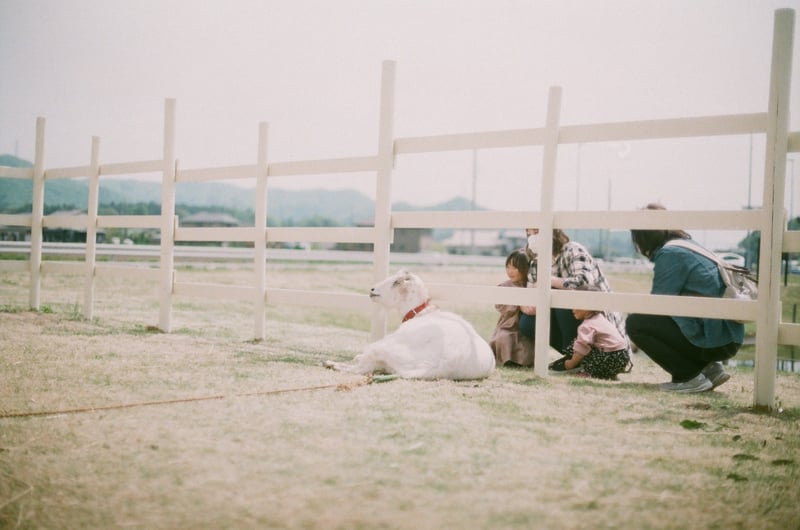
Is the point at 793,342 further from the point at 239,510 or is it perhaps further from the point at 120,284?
the point at 120,284

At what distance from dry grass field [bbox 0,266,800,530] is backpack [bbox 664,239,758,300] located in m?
0.65

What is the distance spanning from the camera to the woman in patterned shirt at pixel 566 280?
4984mm

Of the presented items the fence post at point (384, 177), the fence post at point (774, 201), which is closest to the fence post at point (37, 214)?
the fence post at point (384, 177)

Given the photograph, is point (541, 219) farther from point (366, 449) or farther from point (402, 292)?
point (366, 449)

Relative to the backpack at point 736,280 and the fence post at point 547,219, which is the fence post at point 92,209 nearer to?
the fence post at point 547,219

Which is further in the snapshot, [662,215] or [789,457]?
[662,215]

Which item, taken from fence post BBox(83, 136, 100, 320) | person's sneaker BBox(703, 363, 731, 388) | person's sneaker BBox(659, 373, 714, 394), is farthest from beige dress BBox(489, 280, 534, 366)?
fence post BBox(83, 136, 100, 320)

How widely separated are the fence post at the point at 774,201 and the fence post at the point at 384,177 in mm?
2649

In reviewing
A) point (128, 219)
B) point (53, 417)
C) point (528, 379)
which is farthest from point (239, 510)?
point (128, 219)

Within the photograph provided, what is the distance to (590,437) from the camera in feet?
9.58

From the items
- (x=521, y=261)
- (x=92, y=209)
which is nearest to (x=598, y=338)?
(x=521, y=261)

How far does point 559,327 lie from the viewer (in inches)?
206

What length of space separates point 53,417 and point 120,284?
10964 millimetres

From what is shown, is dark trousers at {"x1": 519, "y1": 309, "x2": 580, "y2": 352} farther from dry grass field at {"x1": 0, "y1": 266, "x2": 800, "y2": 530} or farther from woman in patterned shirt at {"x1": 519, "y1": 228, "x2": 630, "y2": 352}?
dry grass field at {"x1": 0, "y1": 266, "x2": 800, "y2": 530}
